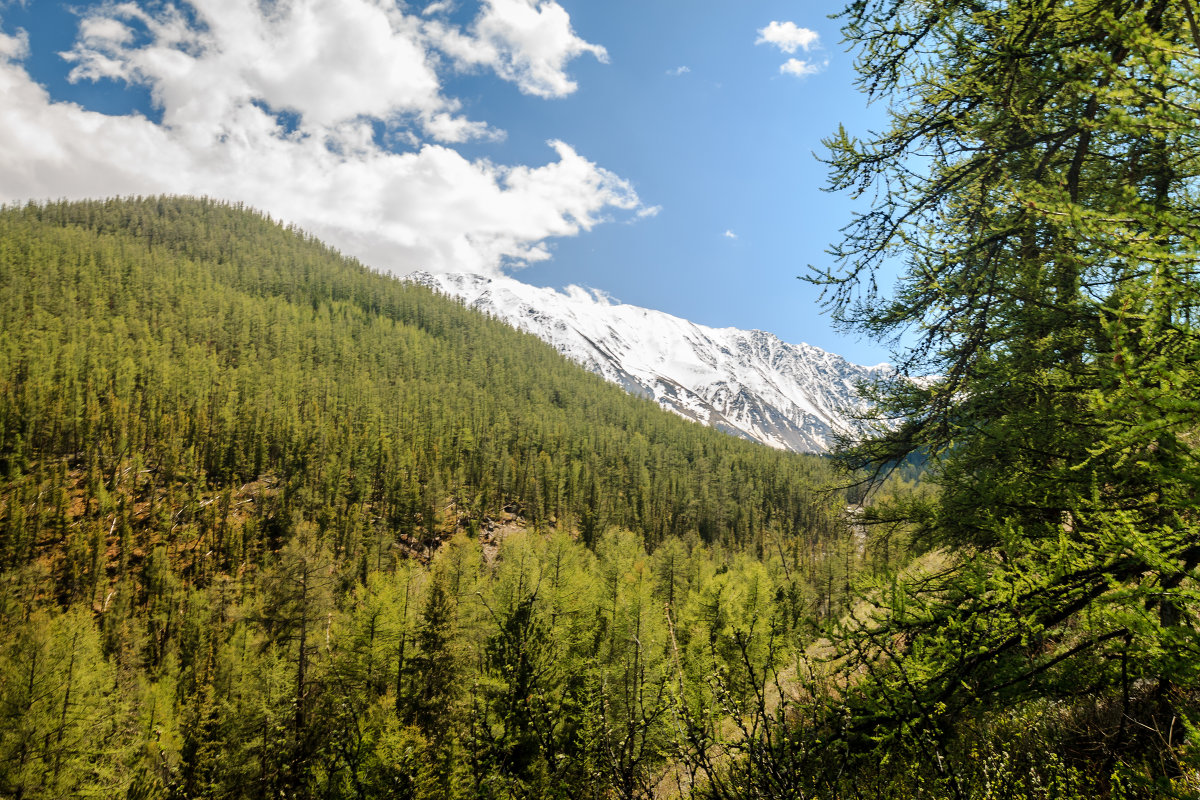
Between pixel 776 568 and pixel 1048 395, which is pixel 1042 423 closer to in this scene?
pixel 1048 395

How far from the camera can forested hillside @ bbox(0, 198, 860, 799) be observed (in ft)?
36.9

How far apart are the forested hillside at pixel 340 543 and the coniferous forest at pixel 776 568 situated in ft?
0.96

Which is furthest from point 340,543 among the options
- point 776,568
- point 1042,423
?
point 1042,423

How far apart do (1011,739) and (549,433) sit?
106 meters

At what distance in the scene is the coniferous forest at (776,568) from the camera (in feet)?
10.1

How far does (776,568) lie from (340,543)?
54.9m

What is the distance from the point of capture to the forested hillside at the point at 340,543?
11234 mm

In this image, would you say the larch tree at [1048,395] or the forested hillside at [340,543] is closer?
the larch tree at [1048,395]

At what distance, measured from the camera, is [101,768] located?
71.5 ft

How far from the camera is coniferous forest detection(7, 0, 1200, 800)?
307cm

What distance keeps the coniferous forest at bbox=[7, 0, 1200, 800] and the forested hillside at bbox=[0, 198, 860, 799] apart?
294mm

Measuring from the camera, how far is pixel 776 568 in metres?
43.6

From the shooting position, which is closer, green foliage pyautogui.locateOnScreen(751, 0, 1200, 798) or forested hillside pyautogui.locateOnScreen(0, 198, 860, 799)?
green foliage pyautogui.locateOnScreen(751, 0, 1200, 798)

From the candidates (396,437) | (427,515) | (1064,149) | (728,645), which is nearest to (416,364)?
(396,437)
